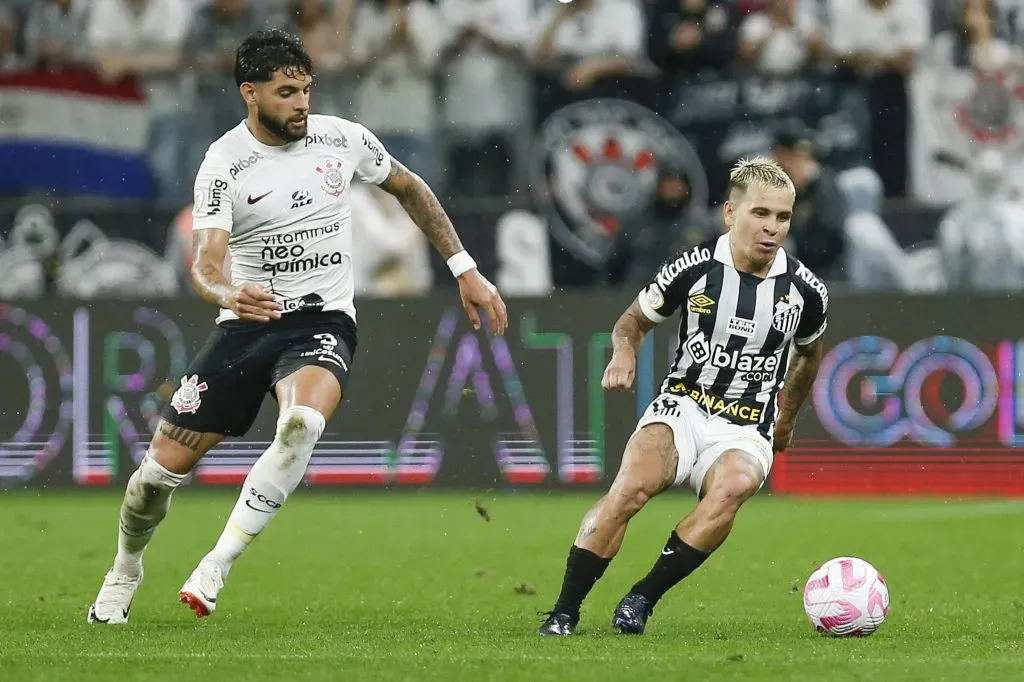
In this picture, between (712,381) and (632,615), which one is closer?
→ (632,615)

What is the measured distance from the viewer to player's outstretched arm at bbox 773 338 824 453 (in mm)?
7750

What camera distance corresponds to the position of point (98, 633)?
7.14 meters

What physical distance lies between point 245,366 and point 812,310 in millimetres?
2412

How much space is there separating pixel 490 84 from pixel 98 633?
9197 mm

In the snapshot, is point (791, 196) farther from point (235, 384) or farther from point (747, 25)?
point (747, 25)

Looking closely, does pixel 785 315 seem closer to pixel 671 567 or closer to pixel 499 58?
pixel 671 567

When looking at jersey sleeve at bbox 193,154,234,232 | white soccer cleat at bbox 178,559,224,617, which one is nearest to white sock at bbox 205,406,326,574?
white soccer cleat at bbox 178,559,224,617

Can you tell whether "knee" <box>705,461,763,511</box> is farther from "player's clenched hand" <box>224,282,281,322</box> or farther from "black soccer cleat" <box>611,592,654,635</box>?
"player's clenched hand" <box>224,282,281,322</box>

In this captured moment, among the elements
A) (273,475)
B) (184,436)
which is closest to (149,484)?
(184,436)

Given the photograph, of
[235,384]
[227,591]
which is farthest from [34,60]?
[235,384]

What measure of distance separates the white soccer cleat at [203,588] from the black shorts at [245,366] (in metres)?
0.75

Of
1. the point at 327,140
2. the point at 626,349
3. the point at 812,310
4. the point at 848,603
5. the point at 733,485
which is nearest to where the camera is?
the point at 848,603

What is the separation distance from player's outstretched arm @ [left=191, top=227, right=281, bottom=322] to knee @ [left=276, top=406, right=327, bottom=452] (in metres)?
0.41

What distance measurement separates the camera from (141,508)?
7.56 meters
